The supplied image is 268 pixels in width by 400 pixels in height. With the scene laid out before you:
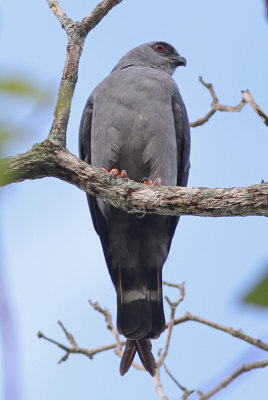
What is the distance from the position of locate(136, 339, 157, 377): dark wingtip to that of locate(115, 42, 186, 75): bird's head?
3.35 metres

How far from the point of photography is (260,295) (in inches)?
34.8

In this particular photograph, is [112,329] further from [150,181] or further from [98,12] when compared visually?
[98,12]

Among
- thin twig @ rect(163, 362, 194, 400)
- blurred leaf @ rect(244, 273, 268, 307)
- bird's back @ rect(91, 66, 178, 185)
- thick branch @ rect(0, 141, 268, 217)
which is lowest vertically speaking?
thin twig @ rect(163, 362, 194, 400)

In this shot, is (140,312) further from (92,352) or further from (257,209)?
(257,209)

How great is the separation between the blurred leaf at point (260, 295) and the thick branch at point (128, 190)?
3032mm

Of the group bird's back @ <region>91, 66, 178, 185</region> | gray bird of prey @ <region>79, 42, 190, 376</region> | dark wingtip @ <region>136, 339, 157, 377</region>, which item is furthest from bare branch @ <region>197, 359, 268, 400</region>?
bird's back @ <region>91, 66, 178, 185</region>

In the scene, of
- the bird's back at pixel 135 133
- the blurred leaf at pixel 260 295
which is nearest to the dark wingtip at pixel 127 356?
the bird's back at pixel 135 133

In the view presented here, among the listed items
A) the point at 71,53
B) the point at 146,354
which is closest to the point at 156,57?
the point at 71,53

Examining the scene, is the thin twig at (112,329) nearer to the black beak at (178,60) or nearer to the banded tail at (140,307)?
the banded tail at (140,307)

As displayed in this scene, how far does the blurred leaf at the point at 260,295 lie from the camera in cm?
87

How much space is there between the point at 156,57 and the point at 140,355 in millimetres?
3978

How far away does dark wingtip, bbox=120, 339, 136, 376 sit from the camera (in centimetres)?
496

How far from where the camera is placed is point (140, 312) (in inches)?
227

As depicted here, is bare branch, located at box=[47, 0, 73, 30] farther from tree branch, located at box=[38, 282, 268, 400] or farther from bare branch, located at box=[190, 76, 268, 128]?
tree branch, located at box=[38, 282, 268, 400]
